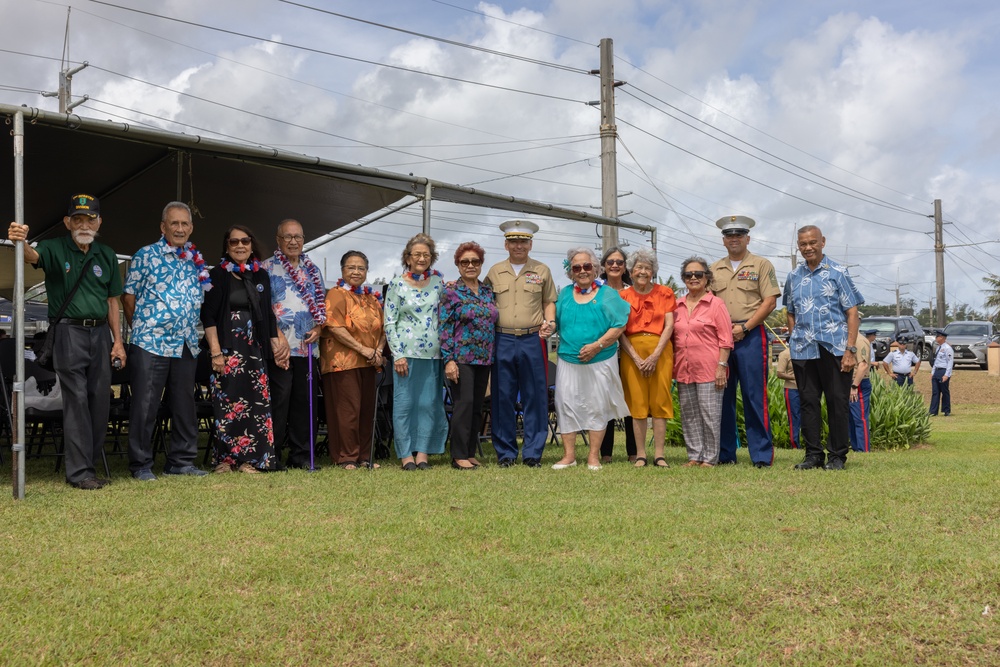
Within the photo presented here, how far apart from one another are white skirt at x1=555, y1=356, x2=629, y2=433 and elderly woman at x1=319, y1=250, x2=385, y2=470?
4.91ft

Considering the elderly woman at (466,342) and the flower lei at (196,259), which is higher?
the flower lei at (196,259)

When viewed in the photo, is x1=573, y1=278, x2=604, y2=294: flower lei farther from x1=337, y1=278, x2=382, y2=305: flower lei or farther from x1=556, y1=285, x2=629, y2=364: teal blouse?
x1=337, y1=278, x2=382, y2=305: flower lei

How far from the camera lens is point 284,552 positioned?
4.12 meters

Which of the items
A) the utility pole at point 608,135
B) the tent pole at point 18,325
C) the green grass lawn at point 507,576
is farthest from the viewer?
the utility pole at point 608,135

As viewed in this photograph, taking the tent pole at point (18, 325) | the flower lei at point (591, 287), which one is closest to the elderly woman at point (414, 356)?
the flower lei at point (591, 287)

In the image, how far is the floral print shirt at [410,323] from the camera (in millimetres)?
7004

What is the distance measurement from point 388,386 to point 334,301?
1.26 meters

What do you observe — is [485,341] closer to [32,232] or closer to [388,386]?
[388,386]

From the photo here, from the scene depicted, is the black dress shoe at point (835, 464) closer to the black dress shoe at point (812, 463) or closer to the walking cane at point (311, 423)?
the black dress shoe at point (812, 463)

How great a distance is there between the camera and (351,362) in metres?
7.05

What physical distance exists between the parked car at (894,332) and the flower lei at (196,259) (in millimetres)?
23508

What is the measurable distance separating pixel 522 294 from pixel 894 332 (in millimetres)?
23653

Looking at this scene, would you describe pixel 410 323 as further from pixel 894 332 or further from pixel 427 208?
pixel 894 332

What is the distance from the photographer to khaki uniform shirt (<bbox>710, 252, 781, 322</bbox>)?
6.97 metres
